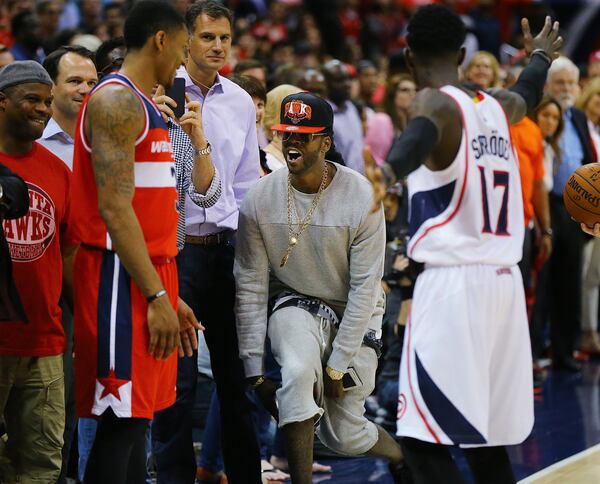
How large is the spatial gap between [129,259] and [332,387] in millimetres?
1503

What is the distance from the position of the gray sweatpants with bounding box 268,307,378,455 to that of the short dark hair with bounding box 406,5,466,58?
58.0 inches

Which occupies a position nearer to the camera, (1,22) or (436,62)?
(436,62)

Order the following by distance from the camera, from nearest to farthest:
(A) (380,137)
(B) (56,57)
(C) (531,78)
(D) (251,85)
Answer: (C) (531,78) → (B) (56,57) → (D) (251,85) → (A) (380,137)

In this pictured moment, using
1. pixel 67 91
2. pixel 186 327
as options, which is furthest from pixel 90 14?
pixel 186 327

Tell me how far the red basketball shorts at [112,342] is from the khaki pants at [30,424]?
0.48m

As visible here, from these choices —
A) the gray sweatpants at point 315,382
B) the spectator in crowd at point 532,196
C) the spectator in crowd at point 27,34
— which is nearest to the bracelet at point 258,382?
the gray sweatpants at point 315,382

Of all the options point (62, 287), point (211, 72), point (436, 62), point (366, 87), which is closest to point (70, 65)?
point (211, 72)

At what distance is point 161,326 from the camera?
427 cm

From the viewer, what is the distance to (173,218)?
14.6ft

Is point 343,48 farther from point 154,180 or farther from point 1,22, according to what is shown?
point 154,180

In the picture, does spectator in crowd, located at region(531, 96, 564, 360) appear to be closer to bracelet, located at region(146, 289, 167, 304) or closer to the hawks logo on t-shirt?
the hawks logo on t-shirt

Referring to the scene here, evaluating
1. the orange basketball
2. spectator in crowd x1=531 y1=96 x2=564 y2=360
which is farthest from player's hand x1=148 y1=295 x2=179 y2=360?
spectator in crowd x1=531 y1=96 x2=564 y2=360

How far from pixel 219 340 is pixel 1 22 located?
7.28 m

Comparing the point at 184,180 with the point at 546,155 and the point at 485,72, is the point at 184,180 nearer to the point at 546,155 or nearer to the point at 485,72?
the point at 546,155
